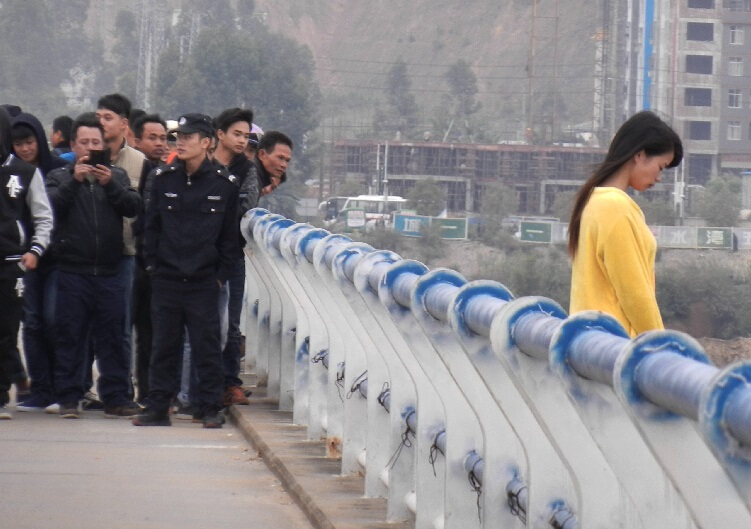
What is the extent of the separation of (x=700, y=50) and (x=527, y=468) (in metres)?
133

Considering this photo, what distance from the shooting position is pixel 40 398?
8.00 meters

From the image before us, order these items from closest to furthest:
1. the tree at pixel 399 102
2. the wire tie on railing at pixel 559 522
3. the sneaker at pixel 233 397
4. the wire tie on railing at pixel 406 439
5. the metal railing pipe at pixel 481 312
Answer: the wire tie on railing at pixel 559 522, the metal railing pipe at pixel 481 312, the wire tie on railing at pixel 406 439, the sneaker at pixel 233 397, the tree at pixel 399 102

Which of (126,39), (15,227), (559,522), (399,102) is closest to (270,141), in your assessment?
(15,227)

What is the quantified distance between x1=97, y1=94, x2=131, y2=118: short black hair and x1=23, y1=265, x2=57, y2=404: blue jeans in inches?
40.2

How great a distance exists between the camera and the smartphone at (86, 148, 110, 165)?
7.69 m

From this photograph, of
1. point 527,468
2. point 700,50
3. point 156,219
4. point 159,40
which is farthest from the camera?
point 159,40

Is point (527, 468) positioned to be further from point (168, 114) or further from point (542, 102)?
point (542, 102)

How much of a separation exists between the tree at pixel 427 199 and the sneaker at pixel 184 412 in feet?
394

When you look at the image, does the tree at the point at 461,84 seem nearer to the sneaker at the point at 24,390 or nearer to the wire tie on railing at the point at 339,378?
the sneaker at the point at 24,390

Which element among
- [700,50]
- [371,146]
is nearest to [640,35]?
[700,50]

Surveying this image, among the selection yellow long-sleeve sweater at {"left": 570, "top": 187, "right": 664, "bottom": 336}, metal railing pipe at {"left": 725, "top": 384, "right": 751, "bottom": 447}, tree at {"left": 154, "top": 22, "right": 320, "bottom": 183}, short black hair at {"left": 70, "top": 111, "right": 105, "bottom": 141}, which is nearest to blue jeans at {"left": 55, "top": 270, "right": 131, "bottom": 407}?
short black hair at {"left": 70, "top": 111, "right": 105, "bottom": 141}

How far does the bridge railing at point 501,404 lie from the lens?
2.20 meters

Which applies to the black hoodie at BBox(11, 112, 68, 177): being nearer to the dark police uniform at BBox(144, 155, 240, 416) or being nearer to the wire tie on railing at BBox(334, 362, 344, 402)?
the dark police uniform at BBox(144, 155, 240, 416)

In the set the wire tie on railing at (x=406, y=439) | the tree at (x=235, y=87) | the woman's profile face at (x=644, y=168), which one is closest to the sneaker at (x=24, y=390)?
the wire tie on railing at (x=406, y=439)
